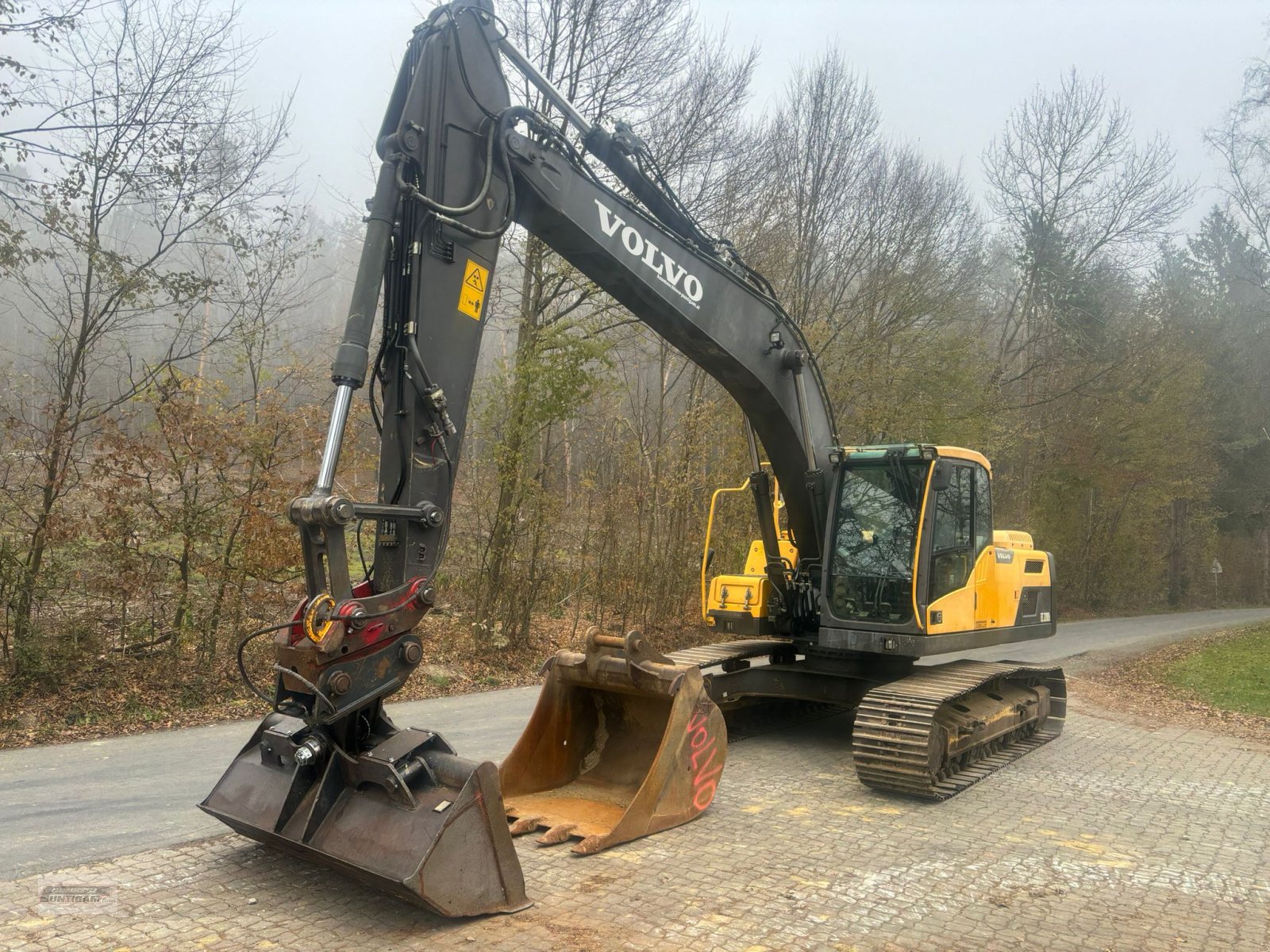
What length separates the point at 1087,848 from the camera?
17.3 feet

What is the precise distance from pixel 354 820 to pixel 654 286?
11.5ft

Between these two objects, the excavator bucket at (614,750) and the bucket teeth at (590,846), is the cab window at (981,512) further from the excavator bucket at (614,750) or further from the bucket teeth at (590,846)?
the bucket teeth at (590,846)

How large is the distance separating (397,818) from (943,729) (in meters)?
4.05

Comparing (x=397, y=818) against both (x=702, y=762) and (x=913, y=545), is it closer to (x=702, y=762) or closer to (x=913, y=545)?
(x=702, y=762)

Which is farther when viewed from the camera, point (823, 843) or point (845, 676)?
point (845, 676)

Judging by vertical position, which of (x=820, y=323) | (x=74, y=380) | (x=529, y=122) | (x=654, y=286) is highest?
(x=820, y=323)

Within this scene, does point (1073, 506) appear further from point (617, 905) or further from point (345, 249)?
point (617, 905)

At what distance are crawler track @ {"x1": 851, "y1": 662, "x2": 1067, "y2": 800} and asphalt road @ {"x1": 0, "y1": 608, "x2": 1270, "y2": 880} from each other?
2773 mm

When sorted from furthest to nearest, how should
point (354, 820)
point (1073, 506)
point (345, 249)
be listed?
1. point (1073, 506)
2. point (345, 249)
3. point (354, 820)

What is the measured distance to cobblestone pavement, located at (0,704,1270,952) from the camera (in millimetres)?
3828

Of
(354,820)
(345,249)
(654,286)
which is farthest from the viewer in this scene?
(345,249)

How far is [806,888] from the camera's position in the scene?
4.50 metres

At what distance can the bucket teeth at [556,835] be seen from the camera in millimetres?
4910

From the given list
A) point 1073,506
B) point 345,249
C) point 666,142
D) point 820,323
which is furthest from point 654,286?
point 1073,506
